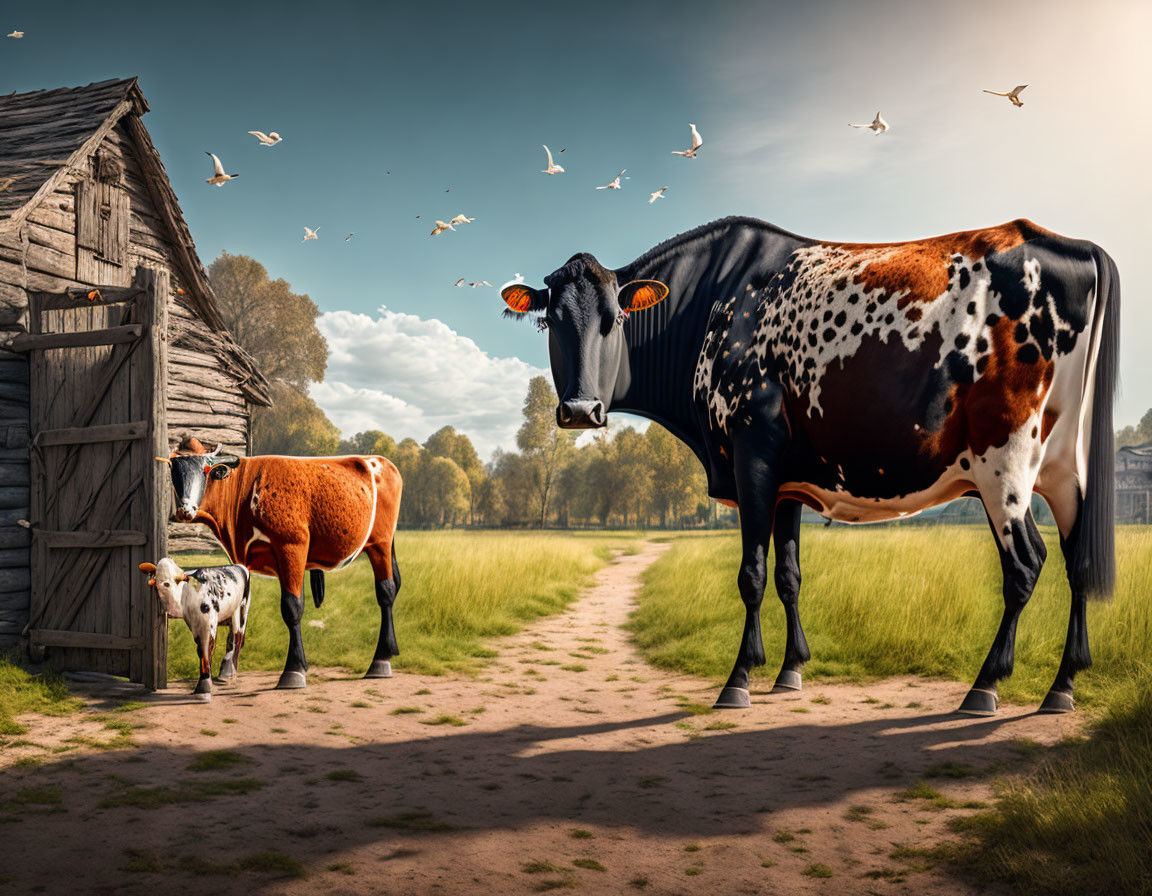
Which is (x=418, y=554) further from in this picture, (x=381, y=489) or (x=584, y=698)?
(x=584, y=698)

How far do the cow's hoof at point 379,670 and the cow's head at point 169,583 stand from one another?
1733mm

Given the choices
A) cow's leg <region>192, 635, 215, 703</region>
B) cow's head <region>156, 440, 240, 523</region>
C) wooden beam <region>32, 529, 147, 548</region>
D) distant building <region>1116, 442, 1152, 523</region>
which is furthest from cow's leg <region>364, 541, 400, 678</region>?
distant building <region>1116, 442, 1152, 523</region>

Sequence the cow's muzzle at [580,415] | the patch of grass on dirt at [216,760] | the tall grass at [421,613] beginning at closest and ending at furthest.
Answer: the patch of grass on dirt at [216,760]
the cow's muzzle at [580,415]
the tall grass at [421,613]

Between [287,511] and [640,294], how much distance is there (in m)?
3.36

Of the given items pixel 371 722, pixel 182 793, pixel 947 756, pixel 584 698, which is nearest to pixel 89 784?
pixel 182 793

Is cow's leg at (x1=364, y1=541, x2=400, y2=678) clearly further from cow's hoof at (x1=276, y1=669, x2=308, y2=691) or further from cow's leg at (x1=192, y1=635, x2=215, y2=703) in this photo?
cow's leg at (x1=192, y1=635, x2=215, y2=703)

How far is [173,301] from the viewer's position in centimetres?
1348

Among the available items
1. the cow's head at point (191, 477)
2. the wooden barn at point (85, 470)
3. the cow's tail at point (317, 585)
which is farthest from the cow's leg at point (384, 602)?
the wooden barn at point (85, 470)

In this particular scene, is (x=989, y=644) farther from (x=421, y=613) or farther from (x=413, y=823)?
(x=421, y=613)

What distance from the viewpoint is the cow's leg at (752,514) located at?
551 centimetres

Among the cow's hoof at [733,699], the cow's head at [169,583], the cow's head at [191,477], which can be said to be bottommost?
the cow's hoof at [733,699]

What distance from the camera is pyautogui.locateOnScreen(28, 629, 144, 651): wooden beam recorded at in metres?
6.49

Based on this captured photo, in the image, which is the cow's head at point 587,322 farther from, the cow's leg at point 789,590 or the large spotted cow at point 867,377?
the cow's leg at point 789,590

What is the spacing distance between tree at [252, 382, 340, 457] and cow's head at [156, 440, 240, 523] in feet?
90.6
